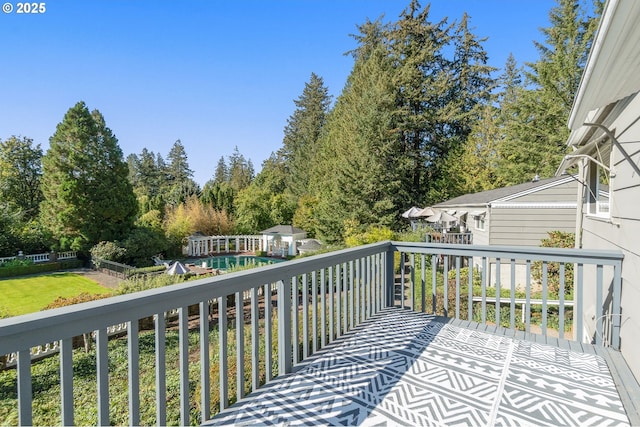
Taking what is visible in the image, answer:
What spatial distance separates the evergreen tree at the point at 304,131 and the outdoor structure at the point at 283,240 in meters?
6.86

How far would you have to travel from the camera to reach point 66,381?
4.11ft

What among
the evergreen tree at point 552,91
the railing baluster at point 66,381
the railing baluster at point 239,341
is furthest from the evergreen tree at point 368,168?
the railing baluster at point 66,381

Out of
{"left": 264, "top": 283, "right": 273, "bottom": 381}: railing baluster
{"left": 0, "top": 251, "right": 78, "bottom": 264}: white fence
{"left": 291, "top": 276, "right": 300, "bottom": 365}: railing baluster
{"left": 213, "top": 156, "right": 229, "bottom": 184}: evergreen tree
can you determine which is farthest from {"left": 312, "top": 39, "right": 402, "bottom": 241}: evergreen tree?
{"left": 213, "top": 156, "right": 229, "bottom": 184}: evergreen tree

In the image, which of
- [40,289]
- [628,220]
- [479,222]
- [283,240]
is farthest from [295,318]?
[283,240]

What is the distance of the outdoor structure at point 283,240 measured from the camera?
75.0 ft

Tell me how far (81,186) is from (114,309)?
74.9ft

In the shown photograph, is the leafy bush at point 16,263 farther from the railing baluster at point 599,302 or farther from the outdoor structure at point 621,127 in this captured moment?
the outdoor structure at point 621,127

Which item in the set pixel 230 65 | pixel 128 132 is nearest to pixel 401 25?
pixel 230 65

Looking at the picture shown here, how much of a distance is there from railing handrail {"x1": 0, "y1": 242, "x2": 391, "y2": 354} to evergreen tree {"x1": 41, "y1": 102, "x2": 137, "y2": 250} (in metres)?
21.7

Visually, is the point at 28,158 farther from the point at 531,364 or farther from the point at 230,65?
the point at 531,364

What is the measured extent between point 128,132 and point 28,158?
8.59 metres

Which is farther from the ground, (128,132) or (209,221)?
(128,132)

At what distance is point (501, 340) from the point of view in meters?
3.06

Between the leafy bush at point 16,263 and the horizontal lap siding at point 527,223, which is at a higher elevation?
the horizontal lap siding at point 527,223
